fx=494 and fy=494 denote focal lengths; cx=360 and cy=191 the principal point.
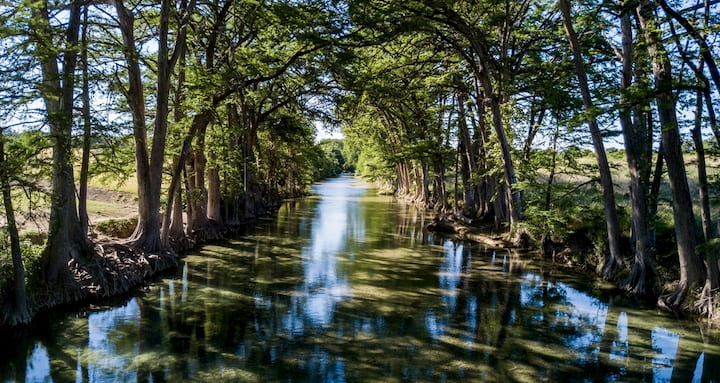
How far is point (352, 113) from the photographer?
88.2 ft

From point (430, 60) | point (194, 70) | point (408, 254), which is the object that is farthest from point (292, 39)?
point (408, 254)

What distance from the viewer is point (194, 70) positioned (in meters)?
16.0

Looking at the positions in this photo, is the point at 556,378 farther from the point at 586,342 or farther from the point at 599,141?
the point at 599,141

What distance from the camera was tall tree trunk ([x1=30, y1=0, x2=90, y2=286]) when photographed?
9398 millimetres

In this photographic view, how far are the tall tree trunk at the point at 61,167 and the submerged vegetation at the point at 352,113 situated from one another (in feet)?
0.19

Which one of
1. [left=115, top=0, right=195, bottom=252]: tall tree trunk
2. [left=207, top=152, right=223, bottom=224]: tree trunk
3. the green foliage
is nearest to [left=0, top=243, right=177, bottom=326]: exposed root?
the green foliage

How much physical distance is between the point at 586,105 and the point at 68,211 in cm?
1382

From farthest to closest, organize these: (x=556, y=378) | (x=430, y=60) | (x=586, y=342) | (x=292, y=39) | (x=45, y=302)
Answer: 1. (x=430, y=60)
2. (x=292, y=39)
3. (x=45, y=302)
4. (x=586, y=342)
5. (x=556, y=378)

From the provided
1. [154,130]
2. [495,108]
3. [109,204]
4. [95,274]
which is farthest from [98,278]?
[495,108]

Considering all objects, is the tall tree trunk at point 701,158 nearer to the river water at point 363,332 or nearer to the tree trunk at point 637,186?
the tree trunk at point 637,186

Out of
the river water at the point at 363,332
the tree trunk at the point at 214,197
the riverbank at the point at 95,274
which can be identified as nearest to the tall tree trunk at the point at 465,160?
the river water at the point at 363,332

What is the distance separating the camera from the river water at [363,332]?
7953 mm

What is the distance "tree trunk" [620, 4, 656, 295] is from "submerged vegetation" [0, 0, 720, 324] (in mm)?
50

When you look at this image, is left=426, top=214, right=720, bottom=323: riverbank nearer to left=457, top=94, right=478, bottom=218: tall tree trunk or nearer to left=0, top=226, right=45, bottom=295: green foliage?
left=457, top=94, right=478, bottom=218: tall tree trunk
